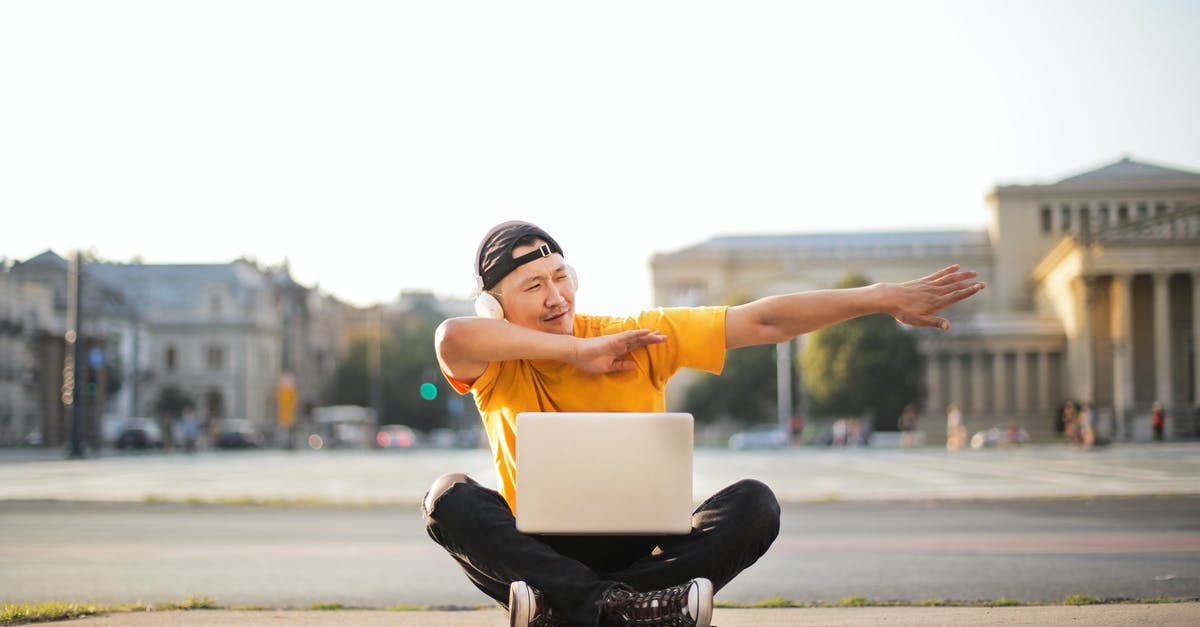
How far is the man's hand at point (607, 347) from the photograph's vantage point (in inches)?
151

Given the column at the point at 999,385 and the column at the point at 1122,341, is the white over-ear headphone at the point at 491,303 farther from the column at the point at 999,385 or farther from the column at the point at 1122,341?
the column at the point at 999,385

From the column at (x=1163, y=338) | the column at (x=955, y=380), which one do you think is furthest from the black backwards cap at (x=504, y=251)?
the column at (x=955, y=380)

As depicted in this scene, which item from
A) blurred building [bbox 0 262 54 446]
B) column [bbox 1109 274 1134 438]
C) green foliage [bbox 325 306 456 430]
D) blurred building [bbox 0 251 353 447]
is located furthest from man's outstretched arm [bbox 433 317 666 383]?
green foliage [bbox 325 306 456 430]

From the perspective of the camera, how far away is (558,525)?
3.71 metres

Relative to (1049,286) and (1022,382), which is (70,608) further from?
(1049,286)

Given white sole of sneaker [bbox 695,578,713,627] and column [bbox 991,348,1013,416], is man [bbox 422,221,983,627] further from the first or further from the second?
column [bbox 991,348,1013,416]

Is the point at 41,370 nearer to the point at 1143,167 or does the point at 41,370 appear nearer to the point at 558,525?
the point at 558,525

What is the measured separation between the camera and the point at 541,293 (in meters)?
4.17

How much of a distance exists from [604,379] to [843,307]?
802 mm

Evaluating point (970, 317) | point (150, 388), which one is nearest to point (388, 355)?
point (150, 388)

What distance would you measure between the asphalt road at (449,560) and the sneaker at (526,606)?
302cm

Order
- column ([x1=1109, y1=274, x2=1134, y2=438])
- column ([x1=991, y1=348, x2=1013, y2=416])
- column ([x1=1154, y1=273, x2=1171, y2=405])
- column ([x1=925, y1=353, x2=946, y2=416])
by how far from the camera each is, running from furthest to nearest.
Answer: column ([x1=925, y1=353, x2=946, y2=416])
column ([x1=991, y1=348, x2=1013, y2=416])
column ([x1=1154, y1=273, x2=1171, y2=405])
column ([x1=1109, y1=274, x2=1134, y2=438])

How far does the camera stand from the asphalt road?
7.15m

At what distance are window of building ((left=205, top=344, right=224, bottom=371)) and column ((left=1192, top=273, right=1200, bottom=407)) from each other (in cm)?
6570
